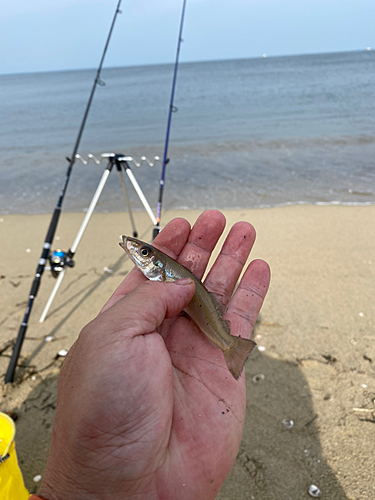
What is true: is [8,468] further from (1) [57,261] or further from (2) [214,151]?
(2) [214,151]

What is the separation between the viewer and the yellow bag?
215cm

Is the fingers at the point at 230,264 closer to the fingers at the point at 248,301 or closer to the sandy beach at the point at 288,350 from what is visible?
the fingers at the point at 248,301

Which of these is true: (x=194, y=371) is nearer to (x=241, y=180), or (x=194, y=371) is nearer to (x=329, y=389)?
→ (x=329, y=389)

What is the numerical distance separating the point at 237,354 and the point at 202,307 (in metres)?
0.51

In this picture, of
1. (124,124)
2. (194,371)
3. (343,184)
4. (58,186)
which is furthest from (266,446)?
(124,124)

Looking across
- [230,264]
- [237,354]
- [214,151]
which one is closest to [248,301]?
[230,264]

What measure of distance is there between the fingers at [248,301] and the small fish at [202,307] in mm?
275

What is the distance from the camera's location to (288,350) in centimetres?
422

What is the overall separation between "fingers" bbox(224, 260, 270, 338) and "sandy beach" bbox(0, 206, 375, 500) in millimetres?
1169

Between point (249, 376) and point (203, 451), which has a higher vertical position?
point (203, 451)

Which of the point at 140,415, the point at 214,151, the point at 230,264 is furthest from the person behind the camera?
the point at 214,151

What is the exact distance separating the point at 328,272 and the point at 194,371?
3907mm

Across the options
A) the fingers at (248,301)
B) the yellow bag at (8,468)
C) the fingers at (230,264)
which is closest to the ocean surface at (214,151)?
the fingers at (230,264)

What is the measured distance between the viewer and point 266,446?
10.4ft
